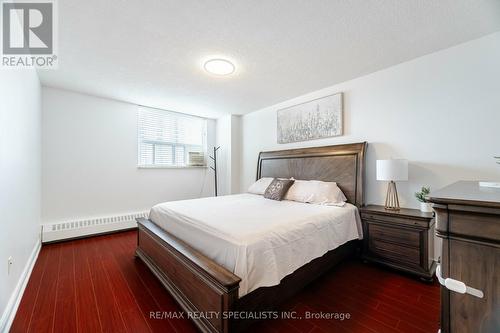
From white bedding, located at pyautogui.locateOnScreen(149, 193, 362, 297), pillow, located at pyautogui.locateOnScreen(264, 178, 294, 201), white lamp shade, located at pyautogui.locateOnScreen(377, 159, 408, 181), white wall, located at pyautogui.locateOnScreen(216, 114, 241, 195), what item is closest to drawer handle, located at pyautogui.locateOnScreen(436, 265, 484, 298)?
white bedding, located at pyautogui.locateOnScreen(149, 193, 362, 297)

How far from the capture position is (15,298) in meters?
1.69

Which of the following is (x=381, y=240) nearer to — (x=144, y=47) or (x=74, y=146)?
(x=144, y=47)

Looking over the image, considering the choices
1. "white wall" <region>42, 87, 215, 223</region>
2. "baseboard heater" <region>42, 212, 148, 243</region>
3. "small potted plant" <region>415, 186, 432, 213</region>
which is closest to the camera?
"small potted plant" <region>415, 186, 432, 213</region>

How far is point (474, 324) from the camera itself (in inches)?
29.6

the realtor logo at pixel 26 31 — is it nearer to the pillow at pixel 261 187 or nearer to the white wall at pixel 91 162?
the white wall at pixel 91 162

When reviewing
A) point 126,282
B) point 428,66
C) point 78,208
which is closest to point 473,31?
point 428,66

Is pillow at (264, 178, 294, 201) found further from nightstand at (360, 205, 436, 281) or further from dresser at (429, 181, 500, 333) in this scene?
dresser at (429, 181, 500, 333)

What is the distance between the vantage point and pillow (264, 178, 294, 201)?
2.99 metres

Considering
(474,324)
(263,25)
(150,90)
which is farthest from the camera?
(150,90)

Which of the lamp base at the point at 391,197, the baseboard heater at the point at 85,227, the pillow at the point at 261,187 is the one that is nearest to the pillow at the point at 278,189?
the pillow at the point at 261,187

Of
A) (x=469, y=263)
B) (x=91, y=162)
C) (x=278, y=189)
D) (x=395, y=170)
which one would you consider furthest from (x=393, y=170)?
(x=91, y=162)

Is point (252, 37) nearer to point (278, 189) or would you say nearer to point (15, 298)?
point (278, 189)

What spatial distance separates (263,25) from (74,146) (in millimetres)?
3558

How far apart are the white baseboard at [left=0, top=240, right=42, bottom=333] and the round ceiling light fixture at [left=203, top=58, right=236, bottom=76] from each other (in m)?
2.82
